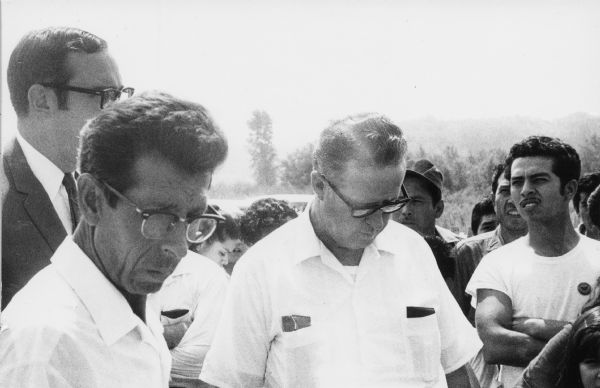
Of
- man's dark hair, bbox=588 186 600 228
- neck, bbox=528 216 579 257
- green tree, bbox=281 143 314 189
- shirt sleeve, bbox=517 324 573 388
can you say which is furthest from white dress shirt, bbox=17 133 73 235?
green tree, bbox=281 143 314 189

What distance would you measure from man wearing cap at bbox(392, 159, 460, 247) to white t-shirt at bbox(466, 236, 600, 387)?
1227 millimetres

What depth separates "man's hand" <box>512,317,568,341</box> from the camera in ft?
9.70

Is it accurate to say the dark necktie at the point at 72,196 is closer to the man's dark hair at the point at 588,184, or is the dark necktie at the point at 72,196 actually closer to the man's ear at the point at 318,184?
the man's ear at the point at 318,184

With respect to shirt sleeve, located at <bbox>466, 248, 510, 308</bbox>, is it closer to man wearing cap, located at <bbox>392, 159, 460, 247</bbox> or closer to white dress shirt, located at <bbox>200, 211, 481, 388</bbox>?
white dress shirt, located at <bbox>200, 211, 481, 388</bbox>

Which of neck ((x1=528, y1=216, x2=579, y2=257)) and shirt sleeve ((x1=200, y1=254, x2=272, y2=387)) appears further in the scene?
neck ((x1=528, y1=216, x2=579, y2=257))

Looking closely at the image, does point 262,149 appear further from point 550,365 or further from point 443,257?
point 550,365

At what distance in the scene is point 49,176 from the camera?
2.15 meters

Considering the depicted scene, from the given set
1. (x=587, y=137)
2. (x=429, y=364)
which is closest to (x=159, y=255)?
(x=429, y=364)

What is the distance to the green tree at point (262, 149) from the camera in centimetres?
1070

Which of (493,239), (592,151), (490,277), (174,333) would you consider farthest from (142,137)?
(592,151)

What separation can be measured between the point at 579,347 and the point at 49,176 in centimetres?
199

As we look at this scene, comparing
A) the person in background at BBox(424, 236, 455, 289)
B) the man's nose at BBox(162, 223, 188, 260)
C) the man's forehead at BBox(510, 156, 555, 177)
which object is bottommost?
the person in background at BBox(424, 236, 455, 289)

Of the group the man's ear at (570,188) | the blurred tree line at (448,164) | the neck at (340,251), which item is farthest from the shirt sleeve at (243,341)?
the blurred tree line at (448,164)

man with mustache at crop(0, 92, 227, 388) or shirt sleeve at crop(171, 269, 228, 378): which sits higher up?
man with mustache at crop(0, 92, 227, 388)
